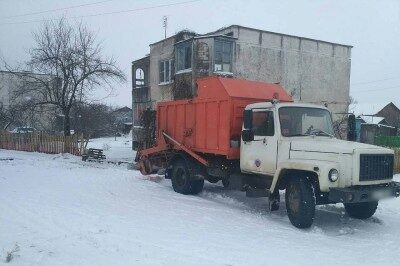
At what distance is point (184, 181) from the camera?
10539 millimetres

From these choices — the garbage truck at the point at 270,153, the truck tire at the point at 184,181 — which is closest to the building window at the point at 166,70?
the garbage truck at the point at 270,153

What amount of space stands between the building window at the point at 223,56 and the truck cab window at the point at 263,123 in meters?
12.6

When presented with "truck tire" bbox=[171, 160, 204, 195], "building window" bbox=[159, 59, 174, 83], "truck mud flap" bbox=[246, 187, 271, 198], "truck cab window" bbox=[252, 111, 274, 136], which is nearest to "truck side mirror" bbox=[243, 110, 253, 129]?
"truck cab window" bbox=[252, 111, 274, 136]

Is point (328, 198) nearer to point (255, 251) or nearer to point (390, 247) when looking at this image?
point (390, 247)

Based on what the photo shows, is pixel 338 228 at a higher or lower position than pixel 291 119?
lower

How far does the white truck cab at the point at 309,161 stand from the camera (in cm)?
669

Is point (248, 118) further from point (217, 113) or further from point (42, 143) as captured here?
point (42, 143)

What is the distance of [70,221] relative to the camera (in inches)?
268

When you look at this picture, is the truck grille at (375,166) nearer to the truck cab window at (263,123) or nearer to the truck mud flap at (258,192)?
the truck cab window at (263,123)

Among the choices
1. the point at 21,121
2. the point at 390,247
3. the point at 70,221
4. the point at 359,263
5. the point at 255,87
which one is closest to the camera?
the point at 359,263

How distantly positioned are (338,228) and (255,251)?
2.56m

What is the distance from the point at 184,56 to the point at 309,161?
1567cm

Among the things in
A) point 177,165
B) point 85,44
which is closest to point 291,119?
point 177,165

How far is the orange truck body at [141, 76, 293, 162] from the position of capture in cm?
908
